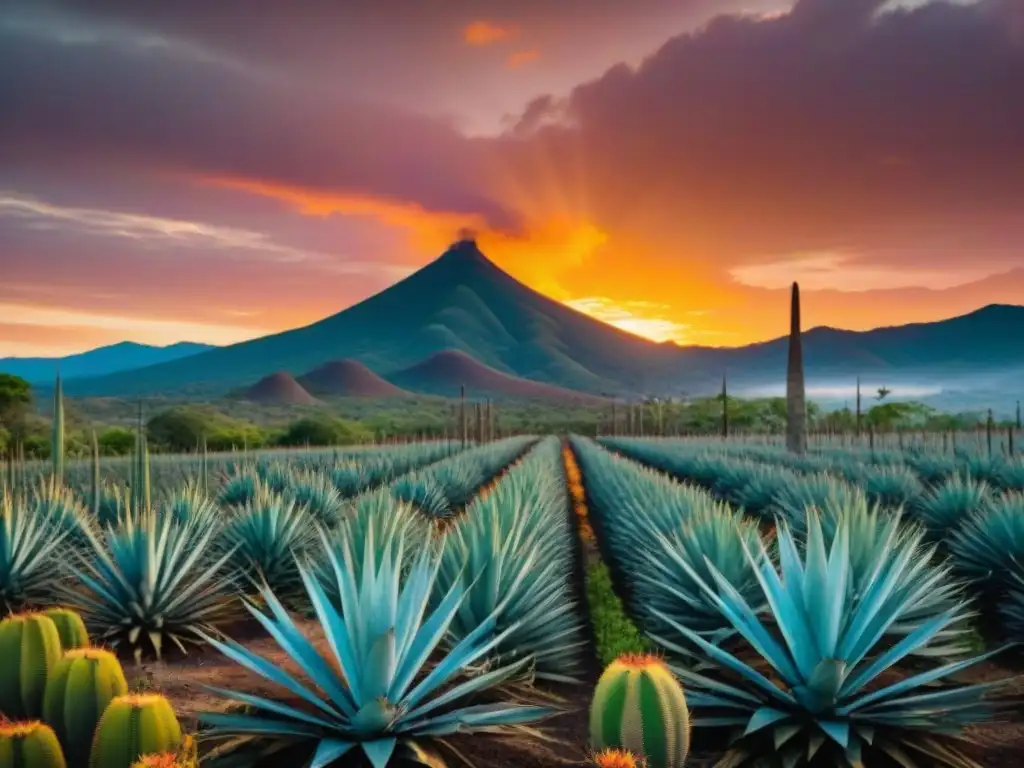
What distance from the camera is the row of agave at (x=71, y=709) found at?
144 inches

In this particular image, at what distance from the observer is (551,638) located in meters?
5.68

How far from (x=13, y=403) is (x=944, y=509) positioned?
39717 millimetres

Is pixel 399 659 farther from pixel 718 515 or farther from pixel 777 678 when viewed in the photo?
pixel 718 515

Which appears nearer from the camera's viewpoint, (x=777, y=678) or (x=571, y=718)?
(x=777, y=678)

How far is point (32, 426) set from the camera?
42.2m

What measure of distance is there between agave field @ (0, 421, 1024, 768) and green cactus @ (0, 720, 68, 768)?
2 cm

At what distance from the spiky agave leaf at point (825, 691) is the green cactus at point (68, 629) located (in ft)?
10.8

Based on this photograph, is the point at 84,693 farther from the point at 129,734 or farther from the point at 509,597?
the point at 509,597

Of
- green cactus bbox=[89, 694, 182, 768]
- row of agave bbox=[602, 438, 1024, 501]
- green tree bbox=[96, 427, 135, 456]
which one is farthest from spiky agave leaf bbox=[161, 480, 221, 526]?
green tree bbox=[96, 427, 135, 456]

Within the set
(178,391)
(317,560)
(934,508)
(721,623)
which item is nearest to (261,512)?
(317,560)

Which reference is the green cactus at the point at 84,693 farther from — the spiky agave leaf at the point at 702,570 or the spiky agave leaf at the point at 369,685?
the spiky agave leaf at the point at 702,570

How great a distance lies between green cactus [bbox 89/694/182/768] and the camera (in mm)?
3658

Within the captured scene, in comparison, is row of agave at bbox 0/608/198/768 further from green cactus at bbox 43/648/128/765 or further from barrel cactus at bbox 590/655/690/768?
barrel cactus at bbox 590/655/690/768

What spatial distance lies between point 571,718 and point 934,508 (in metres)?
7.46
